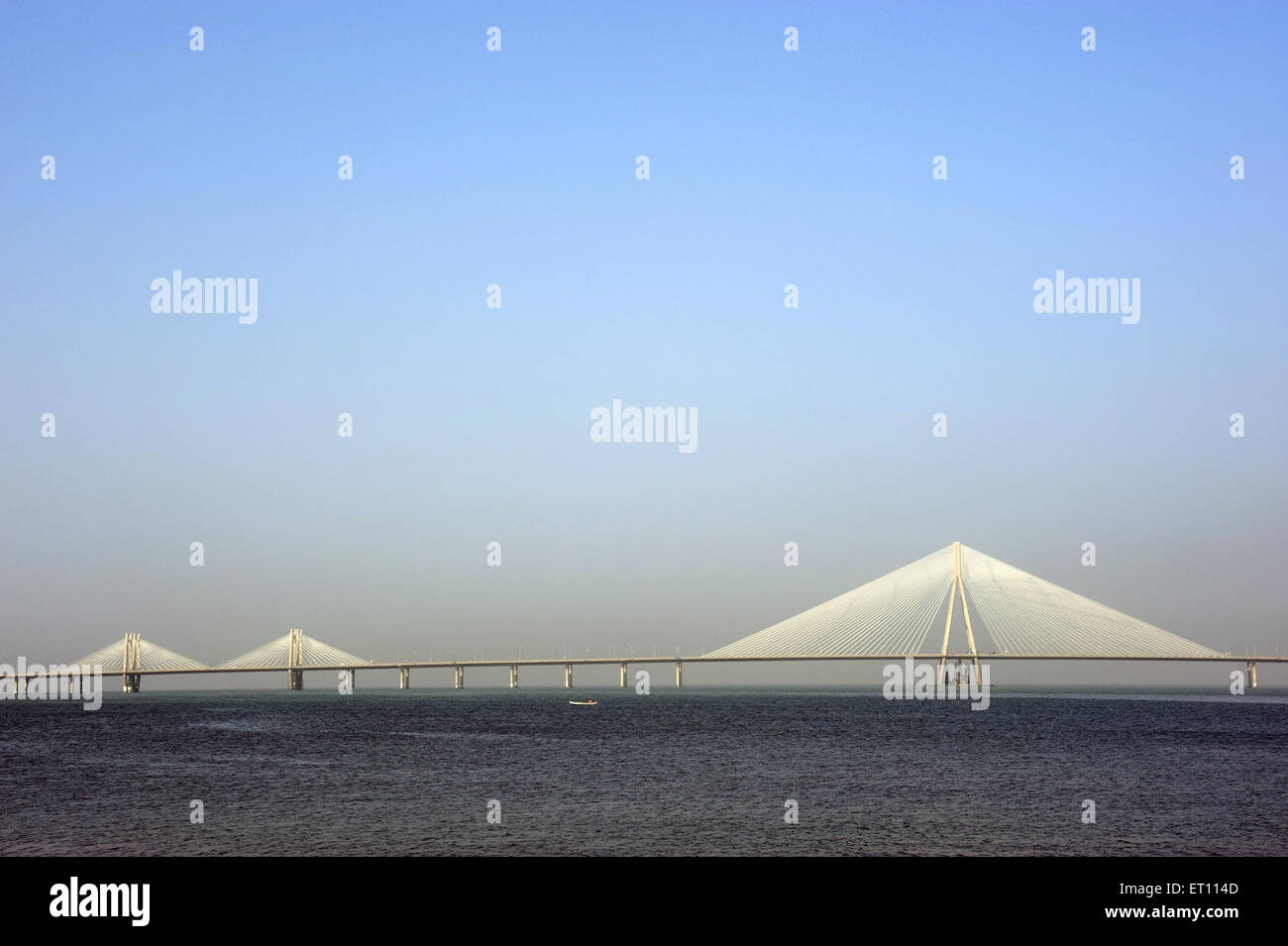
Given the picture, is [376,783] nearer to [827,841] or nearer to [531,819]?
[531,819]

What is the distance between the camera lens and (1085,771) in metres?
52.2

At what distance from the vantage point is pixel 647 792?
4253cm

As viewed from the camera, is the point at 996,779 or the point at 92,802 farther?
the point at 996,779

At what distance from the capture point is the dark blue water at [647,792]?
31.2 m

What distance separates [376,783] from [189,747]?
28221mm

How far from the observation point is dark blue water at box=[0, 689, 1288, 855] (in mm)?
31203

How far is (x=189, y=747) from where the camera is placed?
227 ft
